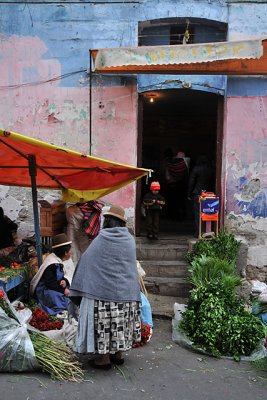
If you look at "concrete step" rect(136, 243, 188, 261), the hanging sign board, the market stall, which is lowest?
"concrete step" rect(136, 243, 188, 261)

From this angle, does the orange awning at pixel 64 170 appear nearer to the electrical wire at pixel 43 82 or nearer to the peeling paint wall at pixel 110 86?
the peeling paint wall at pixel 110 86

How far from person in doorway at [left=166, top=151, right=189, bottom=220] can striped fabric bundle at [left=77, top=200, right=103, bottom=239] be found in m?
3.84

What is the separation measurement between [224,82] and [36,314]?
5.21 m

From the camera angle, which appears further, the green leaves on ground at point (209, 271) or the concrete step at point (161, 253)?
the concrete step at point (161, 253)

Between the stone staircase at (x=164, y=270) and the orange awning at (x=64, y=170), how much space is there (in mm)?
1732

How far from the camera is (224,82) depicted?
841 cm

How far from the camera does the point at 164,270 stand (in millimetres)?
7965

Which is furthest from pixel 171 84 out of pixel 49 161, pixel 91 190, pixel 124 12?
pixel 49 161

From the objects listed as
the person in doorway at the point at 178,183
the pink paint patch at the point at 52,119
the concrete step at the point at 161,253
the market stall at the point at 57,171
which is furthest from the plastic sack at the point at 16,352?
the person in doorway at the point at 178,183

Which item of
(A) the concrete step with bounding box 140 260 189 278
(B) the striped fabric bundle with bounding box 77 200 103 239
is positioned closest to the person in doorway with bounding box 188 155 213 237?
(A) the concrete step with bounding box 140 260 189 278

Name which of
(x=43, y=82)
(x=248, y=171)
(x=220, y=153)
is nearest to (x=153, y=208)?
(x=220, y=153)

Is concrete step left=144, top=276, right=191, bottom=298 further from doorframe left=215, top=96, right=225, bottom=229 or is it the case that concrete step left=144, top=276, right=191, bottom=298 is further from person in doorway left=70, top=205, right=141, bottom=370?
person in doorway left=70, top=205, right=141, bottom=370

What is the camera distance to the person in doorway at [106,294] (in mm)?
4590

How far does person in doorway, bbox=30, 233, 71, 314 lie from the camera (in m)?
5.98
